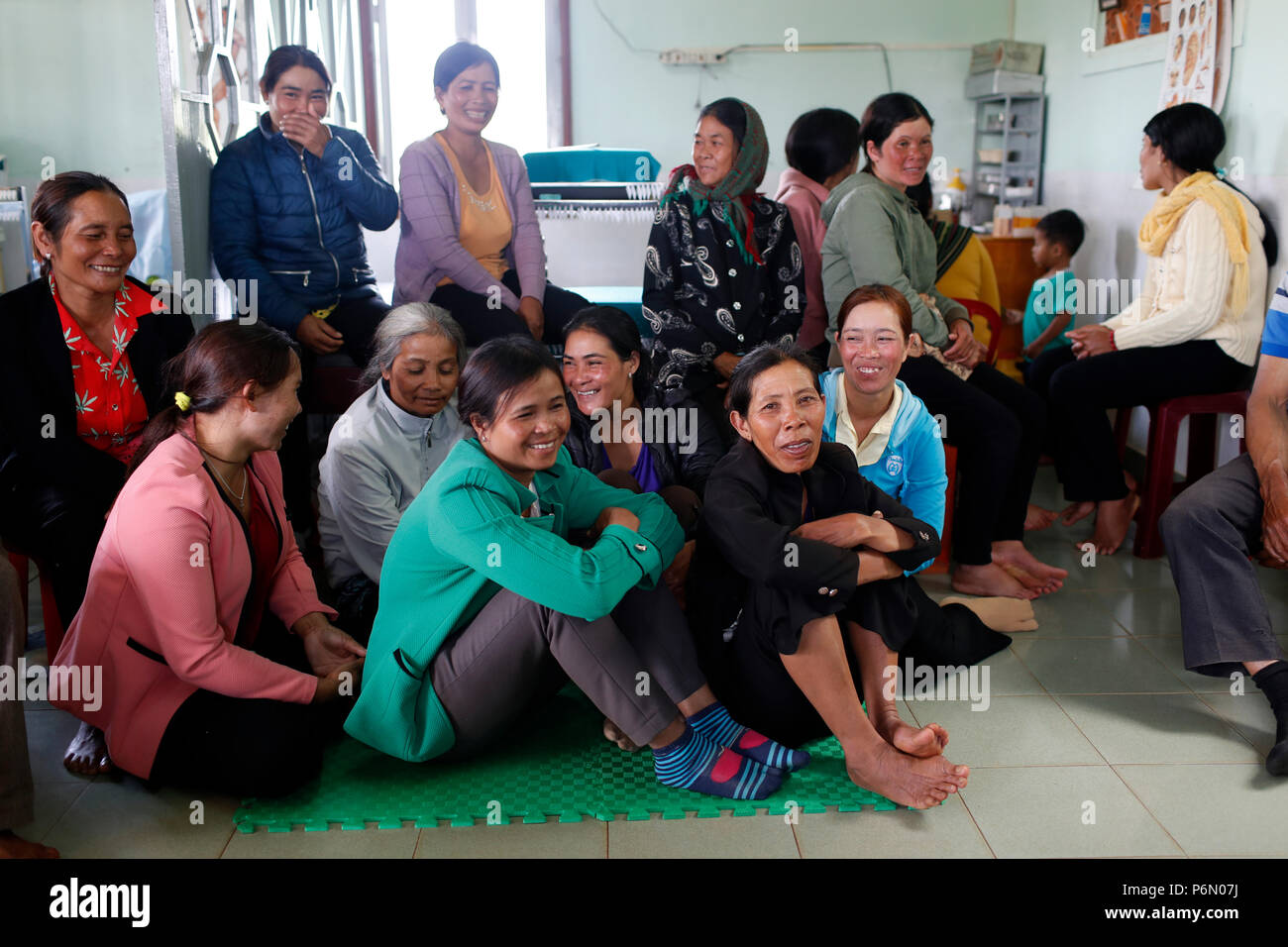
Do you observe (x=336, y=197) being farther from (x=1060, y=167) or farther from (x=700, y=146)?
(x=1060, y=167)

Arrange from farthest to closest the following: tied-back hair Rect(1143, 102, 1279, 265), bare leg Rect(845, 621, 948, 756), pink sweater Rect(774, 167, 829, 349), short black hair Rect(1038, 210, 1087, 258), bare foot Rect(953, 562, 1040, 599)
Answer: short black hair Rect(1038, 210, 1087, 258) < pink sweater Rect(774, 167, 829, 349) < tied-back hair Rect(1143, 102, 1279, 265) < bare foot Rect(953, 562, 1040, 599) < bare leg Rect(845, 621, 948, 756)

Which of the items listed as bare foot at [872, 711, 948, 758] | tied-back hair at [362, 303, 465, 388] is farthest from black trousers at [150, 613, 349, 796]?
bare foot at [872, 711, 948, 758]

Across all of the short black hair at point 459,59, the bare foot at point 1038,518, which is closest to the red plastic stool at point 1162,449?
the bare foot at point 1038,518

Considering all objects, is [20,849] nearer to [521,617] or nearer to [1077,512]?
[521,617]

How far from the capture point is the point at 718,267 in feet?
10.7

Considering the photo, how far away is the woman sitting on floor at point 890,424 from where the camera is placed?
2.70 metres

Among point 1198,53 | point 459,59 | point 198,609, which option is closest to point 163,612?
point 198,609

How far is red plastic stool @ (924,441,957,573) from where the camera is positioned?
10.9ft

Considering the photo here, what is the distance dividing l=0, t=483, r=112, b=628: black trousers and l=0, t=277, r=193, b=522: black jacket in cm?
1

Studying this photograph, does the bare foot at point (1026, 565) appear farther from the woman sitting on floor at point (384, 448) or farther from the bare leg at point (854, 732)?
the woman sitting on floor at point (384, 448)

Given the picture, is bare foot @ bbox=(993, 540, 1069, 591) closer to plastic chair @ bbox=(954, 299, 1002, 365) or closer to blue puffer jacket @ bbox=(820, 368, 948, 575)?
blue puffer jacket @ bbox=(820, 368, 948, 575)

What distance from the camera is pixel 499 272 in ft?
11.9
